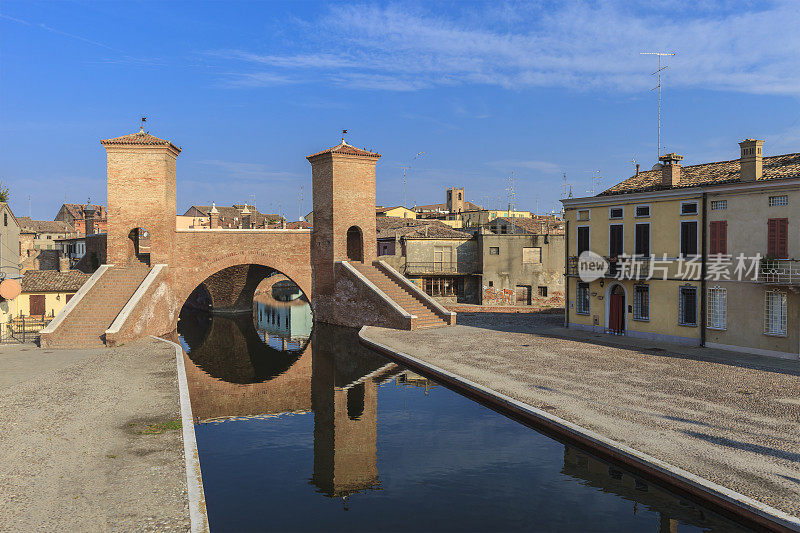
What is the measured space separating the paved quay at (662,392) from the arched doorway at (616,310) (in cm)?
93

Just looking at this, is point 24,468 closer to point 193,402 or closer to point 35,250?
point 193,402

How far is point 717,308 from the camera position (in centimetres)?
2248

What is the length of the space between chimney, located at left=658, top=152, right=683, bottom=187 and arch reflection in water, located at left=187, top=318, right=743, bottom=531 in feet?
50.7

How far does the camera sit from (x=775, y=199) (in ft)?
67.9

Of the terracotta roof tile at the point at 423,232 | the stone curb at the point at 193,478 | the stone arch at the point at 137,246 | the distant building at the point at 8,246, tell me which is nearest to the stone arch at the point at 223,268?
the stone arch at the point at 137,246

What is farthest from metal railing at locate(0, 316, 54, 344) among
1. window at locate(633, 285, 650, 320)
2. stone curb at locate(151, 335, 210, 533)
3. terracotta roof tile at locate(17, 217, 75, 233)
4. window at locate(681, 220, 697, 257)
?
terracotta roof tile at locate(17, 217, 75, 233)

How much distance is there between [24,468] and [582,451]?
11.2 metres

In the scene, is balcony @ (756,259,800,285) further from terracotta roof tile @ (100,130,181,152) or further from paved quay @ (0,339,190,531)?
terracotta roof tile @ (100,130,181,152)

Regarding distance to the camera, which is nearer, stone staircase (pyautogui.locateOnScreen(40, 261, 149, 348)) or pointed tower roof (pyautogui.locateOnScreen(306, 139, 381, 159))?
stone staircase (pyautogui.locateOnScreen(40, 261, 149, 348))

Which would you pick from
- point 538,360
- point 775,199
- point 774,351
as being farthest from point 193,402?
point 775,199

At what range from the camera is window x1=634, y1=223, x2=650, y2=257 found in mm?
25109

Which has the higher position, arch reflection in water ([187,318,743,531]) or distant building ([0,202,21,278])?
distant building ([0,202,21,278])

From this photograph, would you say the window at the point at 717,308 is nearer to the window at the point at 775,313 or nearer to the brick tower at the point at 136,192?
the window at the point at 775,313

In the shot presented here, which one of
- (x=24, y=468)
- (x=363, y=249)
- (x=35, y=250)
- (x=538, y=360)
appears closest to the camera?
(x=24, y=468)
